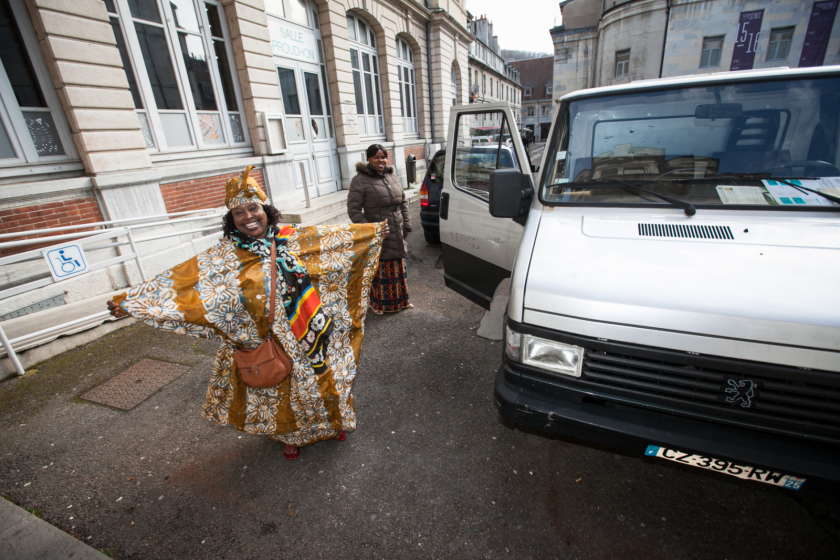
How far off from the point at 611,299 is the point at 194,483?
9.14 ft

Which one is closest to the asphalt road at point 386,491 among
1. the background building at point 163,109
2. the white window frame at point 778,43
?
the background building at point 163,109

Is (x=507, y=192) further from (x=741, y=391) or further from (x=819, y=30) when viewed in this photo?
(x=819, y=30)

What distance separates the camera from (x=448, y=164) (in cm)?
401

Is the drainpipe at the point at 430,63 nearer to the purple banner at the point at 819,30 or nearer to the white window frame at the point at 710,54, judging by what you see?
the white window frame at the point at 710,54

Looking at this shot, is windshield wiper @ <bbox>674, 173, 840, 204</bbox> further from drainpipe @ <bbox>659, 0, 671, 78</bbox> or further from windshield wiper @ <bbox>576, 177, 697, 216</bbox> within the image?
drainpipe @ <bbox>659, 0, 671, 78</bbox>

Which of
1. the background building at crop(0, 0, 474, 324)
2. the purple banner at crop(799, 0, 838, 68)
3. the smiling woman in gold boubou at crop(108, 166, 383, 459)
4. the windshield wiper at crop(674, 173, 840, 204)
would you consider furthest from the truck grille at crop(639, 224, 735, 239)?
the purple banner at crop(799, 0, 838, 68)

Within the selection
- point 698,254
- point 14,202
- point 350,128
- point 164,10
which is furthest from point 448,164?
point 350,128

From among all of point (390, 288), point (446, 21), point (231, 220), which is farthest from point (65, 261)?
point (446, 21)

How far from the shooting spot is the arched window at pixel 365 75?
1199 centimetres

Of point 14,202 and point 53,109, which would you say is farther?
point 53,109

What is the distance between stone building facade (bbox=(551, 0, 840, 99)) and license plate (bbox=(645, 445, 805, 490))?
31.4 metres

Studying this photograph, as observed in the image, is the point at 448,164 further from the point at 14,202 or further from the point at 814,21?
the point at 814,21

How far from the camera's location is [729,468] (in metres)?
1.69

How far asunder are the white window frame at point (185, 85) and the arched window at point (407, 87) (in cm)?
851
